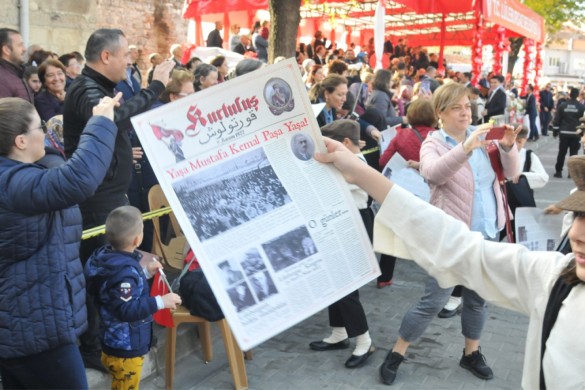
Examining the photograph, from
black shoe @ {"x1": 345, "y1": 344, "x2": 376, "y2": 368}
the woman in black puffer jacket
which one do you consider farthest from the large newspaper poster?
black shoe @ {"x1": 345, "y1": 344, "x2": 376, "y2": 368}

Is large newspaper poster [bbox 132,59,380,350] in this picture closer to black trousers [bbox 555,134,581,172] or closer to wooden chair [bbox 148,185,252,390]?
wooden chair [bbox 148,185,252,390]

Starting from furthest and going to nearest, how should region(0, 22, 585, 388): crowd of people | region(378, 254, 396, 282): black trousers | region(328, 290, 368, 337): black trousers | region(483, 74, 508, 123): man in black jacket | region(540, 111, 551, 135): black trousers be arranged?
region(540, 111, 551, 135): black trousers < region(483, 74, 508, 123): man in black jacket < region(378, 254, 396, 282): black trousers < region(328, 290, 368, 337): black trousers < region(0, 22, 585, 388): crowd of people

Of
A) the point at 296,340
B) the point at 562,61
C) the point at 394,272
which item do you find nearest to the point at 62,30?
the point at 394,272

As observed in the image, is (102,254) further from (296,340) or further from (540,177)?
(540,177)

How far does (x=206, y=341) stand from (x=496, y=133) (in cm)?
245

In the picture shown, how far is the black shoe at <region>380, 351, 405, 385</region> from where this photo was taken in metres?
4.08

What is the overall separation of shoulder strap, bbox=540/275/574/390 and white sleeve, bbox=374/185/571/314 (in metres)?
0.12

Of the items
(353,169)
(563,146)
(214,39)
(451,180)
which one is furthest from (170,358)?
(563,146)

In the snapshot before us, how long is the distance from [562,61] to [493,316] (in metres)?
82.3

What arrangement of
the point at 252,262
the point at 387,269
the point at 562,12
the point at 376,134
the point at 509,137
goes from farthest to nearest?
the point at 562,12
the point at 376,134
the point at 387,269
the point at 509,137
the point at 252,262

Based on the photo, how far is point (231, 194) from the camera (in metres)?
1.87

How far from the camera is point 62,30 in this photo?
460 inches

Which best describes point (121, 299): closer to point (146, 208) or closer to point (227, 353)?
point (227, 353)

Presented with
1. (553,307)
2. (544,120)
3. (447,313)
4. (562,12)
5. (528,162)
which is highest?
(562,12)
